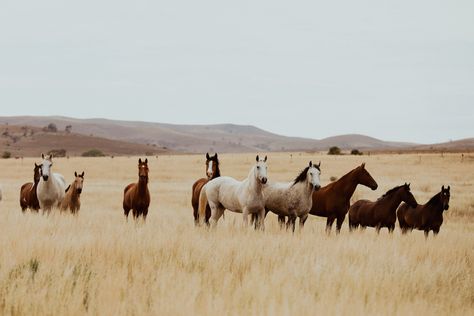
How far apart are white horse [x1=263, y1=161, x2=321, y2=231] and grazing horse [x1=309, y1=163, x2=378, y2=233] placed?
0.87 metres

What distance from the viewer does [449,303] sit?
6.28 metres

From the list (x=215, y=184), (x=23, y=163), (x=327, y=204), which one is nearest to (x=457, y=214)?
(x=327, y=204)

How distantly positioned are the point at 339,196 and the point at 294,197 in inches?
53.0

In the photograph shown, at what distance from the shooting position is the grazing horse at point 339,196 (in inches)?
551

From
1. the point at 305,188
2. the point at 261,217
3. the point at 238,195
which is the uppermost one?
the point at 305,188

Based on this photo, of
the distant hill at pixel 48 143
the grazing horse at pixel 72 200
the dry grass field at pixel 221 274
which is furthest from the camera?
the distant hill at pixel 48 143

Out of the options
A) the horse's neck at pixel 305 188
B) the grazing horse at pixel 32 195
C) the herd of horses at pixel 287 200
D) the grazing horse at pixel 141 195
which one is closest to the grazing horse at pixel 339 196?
the herd of horses at pixel 287 200

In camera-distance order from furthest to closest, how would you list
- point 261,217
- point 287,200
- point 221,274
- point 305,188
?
point 287,200
point 305,188
point 261,217
point 221,274

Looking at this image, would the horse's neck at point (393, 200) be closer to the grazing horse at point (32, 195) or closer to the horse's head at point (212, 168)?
the horse's head at point (212, 168)

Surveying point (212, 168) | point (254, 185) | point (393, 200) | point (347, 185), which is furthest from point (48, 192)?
point (393, 200)

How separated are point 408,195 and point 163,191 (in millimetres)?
19787

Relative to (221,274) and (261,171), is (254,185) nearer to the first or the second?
(261,171)

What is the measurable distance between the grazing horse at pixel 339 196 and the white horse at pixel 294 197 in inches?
34.2

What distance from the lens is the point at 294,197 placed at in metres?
13.4
